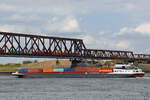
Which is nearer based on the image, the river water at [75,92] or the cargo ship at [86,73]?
the river water at [75,92]

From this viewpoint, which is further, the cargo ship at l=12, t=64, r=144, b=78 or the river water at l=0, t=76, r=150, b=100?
the cargo ship at l=12, t=64, r=144, b=78

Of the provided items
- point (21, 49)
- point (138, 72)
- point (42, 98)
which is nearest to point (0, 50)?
point (21, 49)

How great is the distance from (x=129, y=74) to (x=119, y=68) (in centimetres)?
1198

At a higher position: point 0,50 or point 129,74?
point 0,50

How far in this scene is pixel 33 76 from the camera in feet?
548

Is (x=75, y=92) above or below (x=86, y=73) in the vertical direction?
below

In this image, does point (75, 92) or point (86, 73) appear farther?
point (86, 73)

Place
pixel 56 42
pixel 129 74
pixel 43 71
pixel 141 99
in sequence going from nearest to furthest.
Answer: pixel 141 99 < pixel 129 74 < pixel 43 71 < pixel 56 42

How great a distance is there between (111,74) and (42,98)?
284 ft

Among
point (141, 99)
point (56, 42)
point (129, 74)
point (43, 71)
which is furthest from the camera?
point (56, 42)

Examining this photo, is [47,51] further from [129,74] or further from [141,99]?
[141,99]

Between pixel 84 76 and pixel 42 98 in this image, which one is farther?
pixel 84 76

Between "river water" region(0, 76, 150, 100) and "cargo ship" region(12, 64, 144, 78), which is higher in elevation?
"cargo ship" region(12, 64, 144, 78)

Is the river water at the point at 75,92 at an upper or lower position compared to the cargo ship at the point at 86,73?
lower
